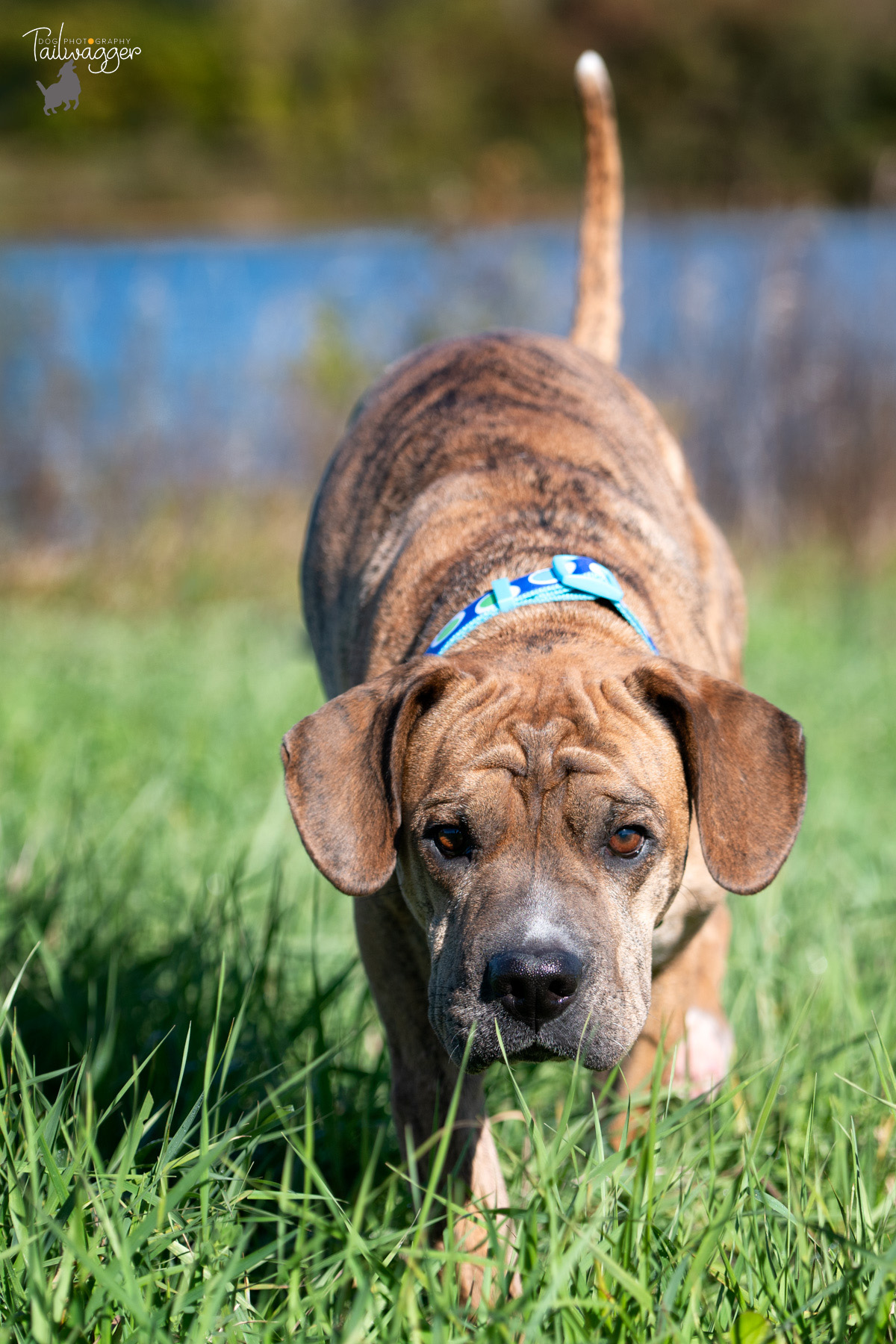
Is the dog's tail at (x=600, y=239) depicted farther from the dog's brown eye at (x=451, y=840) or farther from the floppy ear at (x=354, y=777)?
the dog's brown eye at (x=451, y=840)

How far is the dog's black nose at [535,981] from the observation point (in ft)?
7.28

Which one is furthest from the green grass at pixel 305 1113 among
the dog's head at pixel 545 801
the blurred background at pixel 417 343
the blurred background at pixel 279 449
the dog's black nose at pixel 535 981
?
the blurred background at pixel 417 343

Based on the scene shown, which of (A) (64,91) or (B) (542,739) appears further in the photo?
(A) (64,91)

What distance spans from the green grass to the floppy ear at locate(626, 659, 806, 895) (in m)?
0.39

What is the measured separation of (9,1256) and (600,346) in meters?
3.38

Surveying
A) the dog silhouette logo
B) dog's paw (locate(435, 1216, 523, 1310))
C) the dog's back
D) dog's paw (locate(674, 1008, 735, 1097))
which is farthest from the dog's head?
the dog silhouette logo

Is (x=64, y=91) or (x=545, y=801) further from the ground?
(x=64, y=91)

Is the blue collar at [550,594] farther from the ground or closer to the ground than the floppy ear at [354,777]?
farther from the ground

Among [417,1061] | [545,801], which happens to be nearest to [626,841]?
[545,801]

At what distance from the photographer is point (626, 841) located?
2.51 meters

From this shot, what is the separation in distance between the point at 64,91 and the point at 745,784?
3.55 m

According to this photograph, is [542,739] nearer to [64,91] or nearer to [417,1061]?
[417,1061]

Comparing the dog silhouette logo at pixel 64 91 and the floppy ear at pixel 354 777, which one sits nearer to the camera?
the floppy ear at pixel 354 777

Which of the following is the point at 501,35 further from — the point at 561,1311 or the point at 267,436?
the point at 561,1311
